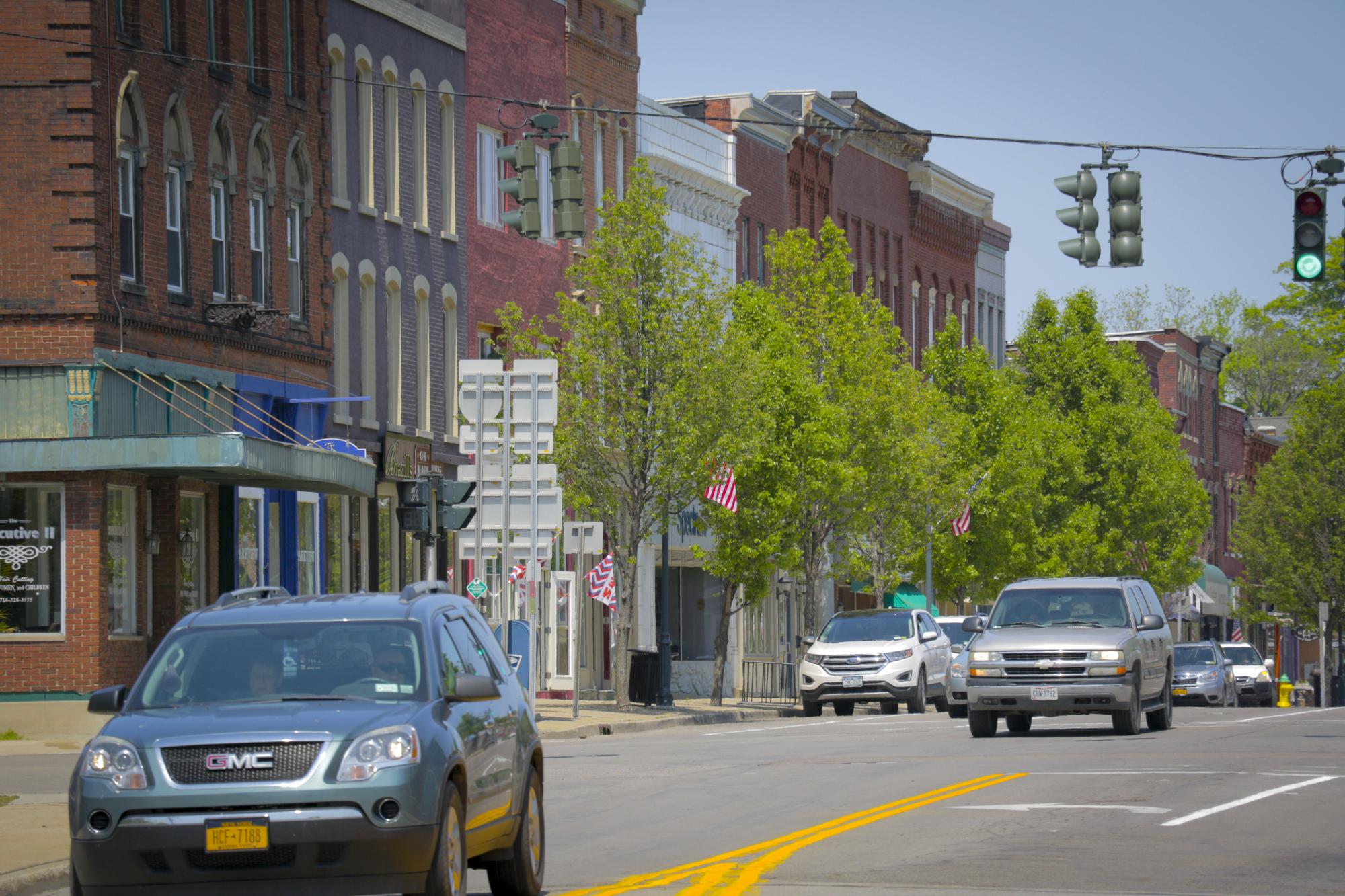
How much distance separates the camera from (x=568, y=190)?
74.4 feet

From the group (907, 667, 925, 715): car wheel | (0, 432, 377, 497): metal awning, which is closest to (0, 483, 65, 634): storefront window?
(0, 432, 377, 497): metal awning

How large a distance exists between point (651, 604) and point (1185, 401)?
Answer: 48.5 metres

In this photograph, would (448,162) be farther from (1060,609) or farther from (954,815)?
(954,815)

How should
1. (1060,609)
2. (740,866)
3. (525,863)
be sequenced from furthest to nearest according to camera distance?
(1060,609), (740,866), (525,863)

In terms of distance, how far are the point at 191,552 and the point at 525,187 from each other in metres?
12.7

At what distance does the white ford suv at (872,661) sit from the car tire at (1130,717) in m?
12.2

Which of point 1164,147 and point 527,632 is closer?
point 1164,147

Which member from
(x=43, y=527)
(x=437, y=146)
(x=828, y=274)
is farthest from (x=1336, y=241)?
(x=43, y=527)

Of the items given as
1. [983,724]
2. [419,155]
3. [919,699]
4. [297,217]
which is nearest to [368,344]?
[297,217]

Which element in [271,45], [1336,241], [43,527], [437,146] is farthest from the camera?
[1336,241]

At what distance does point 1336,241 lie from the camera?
2746 inches

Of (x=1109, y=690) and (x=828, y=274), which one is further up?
(x=828, y=274)

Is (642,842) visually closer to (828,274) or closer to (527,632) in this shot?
(527,632)

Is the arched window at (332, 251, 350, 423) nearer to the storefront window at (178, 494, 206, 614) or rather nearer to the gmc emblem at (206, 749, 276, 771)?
the storefront window at (178, 494, 206, 614)
